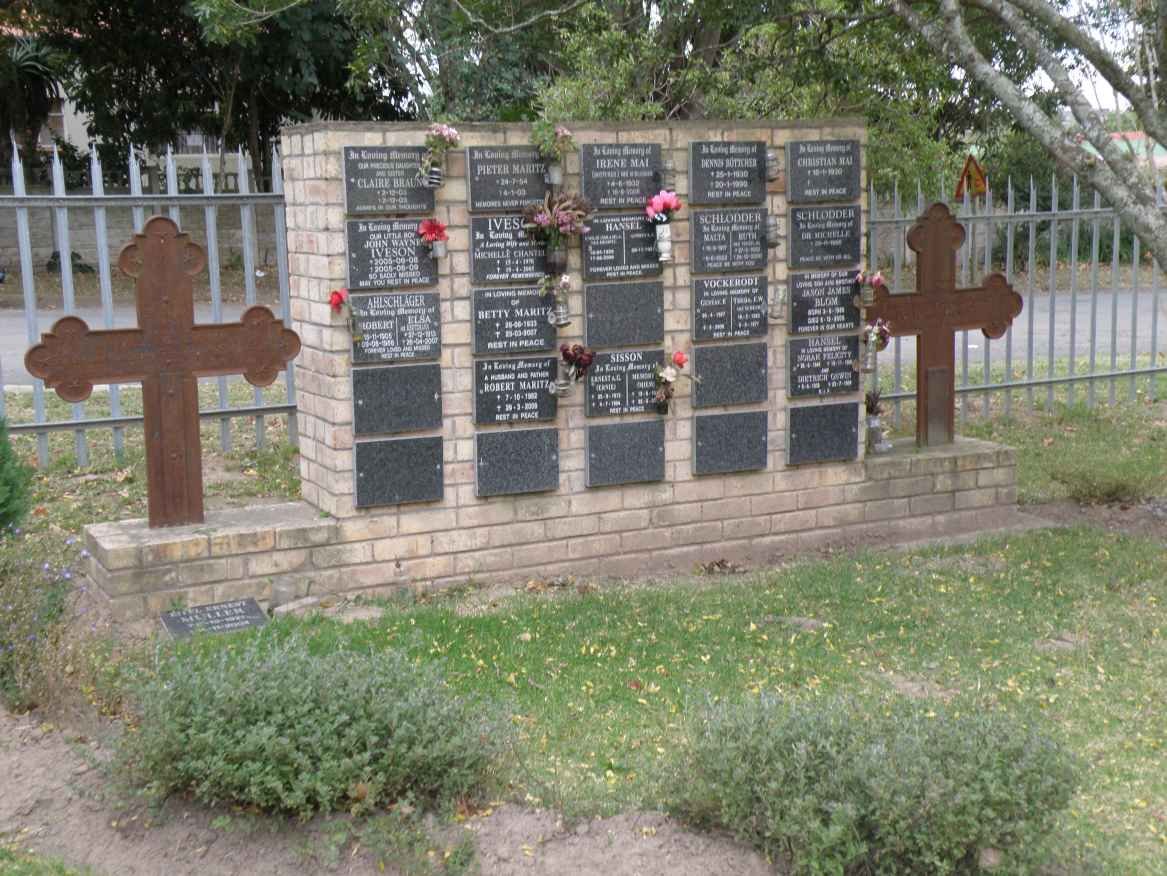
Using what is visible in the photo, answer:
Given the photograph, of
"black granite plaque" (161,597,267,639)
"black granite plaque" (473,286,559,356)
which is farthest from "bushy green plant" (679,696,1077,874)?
"black granite plaque" (473,286,559,356)

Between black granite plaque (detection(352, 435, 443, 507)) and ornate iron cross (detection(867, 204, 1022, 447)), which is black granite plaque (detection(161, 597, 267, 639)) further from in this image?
ornate iron cross (detection(867, 204, 1022, 447))

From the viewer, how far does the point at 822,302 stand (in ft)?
26.6

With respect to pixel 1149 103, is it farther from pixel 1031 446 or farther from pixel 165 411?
pixel 165 411

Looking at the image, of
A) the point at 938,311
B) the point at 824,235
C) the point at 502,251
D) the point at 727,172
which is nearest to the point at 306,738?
the point at 502,251

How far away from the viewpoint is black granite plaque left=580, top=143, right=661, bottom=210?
738 cm

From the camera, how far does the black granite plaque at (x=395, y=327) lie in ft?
22.9

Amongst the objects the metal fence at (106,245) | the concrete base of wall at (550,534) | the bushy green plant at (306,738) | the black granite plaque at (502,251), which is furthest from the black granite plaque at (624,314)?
the bushy green plant at (306,738)

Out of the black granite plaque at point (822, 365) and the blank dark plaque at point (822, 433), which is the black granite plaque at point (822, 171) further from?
the blank dark plaque at point (822, 433)

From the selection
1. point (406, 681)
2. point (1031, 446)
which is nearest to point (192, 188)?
point (1031, 446)

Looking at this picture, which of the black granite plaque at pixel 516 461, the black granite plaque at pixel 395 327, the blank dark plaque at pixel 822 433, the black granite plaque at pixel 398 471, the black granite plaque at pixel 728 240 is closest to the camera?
the black granite plaque at pixel 395 327

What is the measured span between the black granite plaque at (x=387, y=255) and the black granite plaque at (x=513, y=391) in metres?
0.59

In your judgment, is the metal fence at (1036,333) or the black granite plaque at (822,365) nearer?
the black granite plaque at (822,365)

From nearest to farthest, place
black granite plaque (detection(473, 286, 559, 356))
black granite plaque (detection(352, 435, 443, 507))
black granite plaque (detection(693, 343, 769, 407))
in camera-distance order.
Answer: black granite plaque (detection(352, 435, 443, 507)) < black granite plaque (detection(473, 286, 559, 356)) < black granite plaque (detection(693, 343, 769, 407))

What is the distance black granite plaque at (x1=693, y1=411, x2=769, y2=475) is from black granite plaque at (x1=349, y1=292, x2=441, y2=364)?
1663mm
